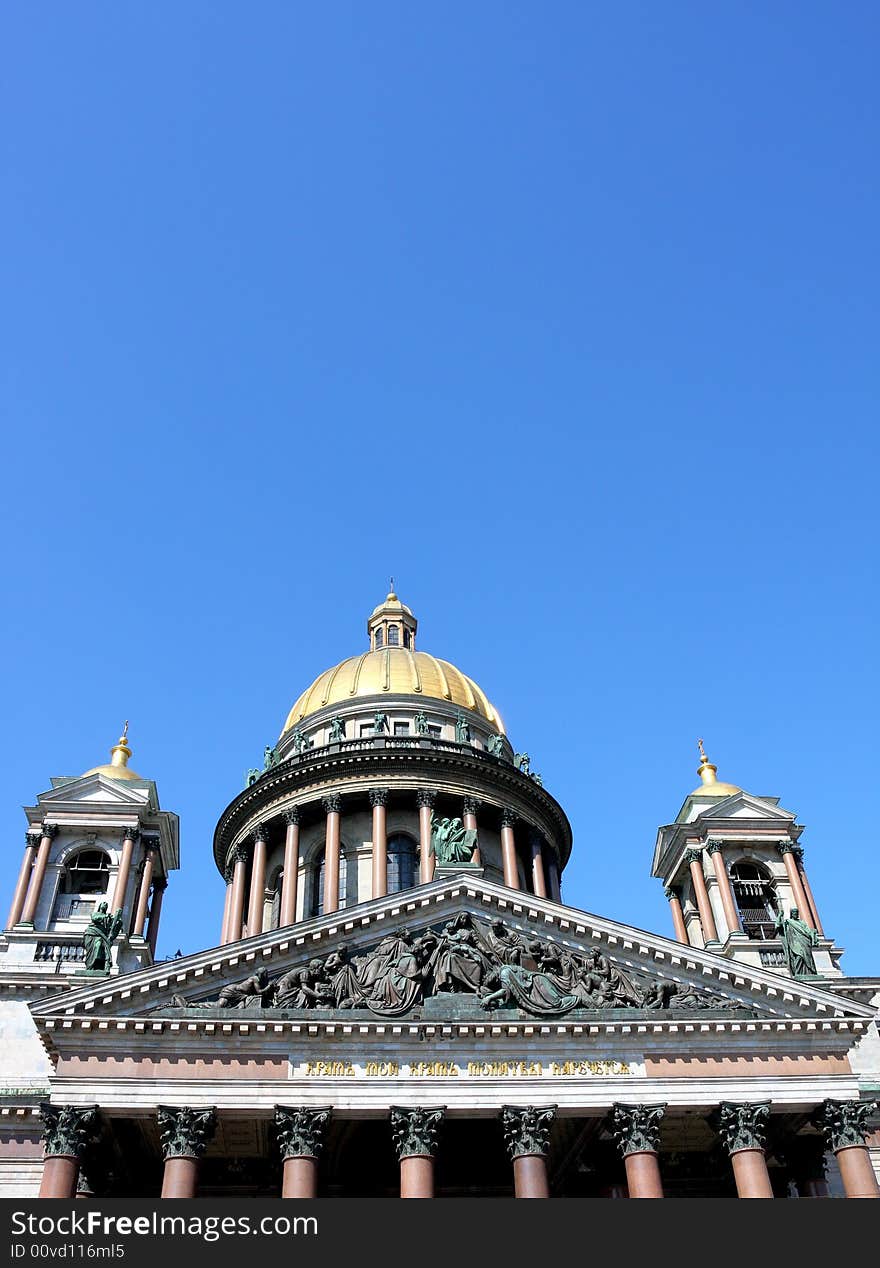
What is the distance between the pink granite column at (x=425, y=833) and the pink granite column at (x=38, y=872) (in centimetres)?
1433

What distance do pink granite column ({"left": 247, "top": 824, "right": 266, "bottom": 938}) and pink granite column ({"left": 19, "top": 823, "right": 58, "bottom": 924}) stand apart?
10.5 m

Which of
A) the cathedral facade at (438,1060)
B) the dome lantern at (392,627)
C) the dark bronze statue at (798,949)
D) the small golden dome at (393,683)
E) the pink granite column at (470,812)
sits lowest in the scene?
the cathedral facade at (438,1060)

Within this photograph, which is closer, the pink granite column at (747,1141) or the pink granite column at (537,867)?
the pink granite column at (747,1141)

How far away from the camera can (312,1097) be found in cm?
2589

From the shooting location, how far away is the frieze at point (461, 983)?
27.2 m

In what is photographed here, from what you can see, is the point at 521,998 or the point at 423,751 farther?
the point at 423,751

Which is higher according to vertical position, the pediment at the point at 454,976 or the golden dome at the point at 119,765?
the golden dome at the point at 119,765

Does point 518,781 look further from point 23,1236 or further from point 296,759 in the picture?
point 23,1236

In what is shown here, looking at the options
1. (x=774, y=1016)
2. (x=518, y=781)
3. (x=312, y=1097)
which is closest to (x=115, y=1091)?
(x=312, y=1097)

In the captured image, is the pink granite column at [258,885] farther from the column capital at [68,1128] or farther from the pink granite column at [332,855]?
the column capital at [68,1128]

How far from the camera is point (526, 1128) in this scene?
25.9m

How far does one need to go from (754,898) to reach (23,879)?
25.4 metres

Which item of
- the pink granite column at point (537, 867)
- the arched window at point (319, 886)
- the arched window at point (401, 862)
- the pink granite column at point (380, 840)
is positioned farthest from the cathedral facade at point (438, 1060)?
the pink granite column at point (537, 867)

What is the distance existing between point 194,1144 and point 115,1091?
2202mm
